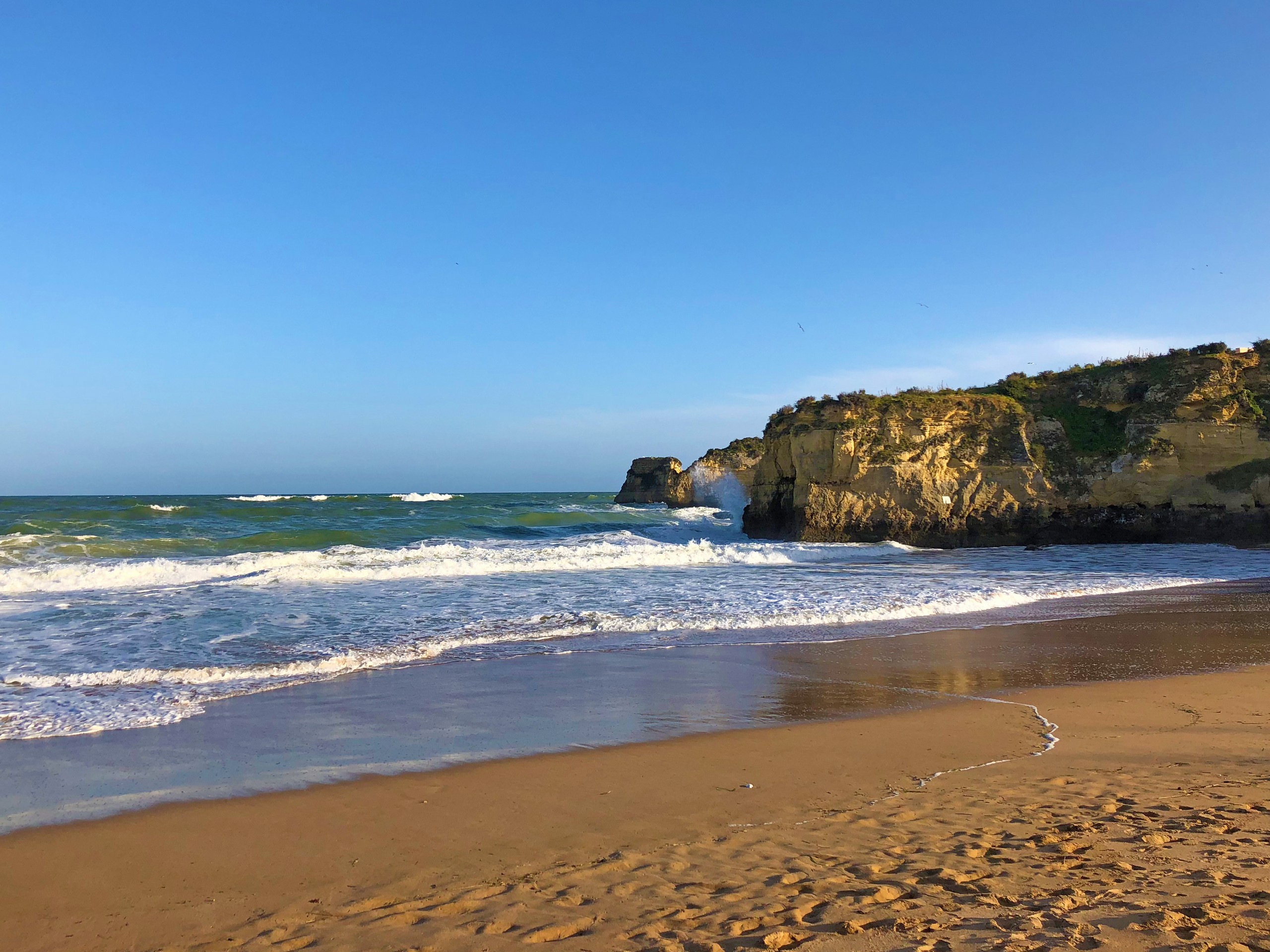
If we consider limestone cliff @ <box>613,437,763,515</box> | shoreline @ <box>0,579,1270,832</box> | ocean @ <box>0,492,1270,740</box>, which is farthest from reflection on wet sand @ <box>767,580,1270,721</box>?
limestone cliff @ <box>613,437,763,515</box>

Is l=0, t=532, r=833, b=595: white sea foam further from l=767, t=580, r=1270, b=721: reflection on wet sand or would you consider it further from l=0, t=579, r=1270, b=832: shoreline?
l=767, t=580, r=1270, b=721: reflection on wet sand

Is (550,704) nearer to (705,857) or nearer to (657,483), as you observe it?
(705,857)

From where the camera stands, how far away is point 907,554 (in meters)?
21.7

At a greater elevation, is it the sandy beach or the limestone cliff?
the limestone cliff

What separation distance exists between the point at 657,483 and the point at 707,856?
63931mm

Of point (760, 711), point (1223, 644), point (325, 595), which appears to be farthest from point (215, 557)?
point (1223, 644)

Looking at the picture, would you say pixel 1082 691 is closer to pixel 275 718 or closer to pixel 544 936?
pixel 544 936

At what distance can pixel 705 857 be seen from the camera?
3.78 metres

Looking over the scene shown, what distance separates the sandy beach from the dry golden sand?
14 mm

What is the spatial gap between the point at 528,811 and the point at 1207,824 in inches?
142

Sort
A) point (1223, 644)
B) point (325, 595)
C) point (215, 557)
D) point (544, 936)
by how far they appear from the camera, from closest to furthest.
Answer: point (544, 936), point (1223, 644), point (325, 595), point (215, 557)

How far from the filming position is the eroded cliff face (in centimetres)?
2217

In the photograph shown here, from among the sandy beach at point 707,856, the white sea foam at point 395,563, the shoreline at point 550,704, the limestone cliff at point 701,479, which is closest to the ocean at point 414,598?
the white sea foam at point 395,563

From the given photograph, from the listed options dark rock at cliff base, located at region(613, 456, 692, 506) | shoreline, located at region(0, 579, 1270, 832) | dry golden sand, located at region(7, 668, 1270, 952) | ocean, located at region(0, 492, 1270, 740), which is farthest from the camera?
A: dark rock at cliff base, located at region(613, 456, 692, 506)
